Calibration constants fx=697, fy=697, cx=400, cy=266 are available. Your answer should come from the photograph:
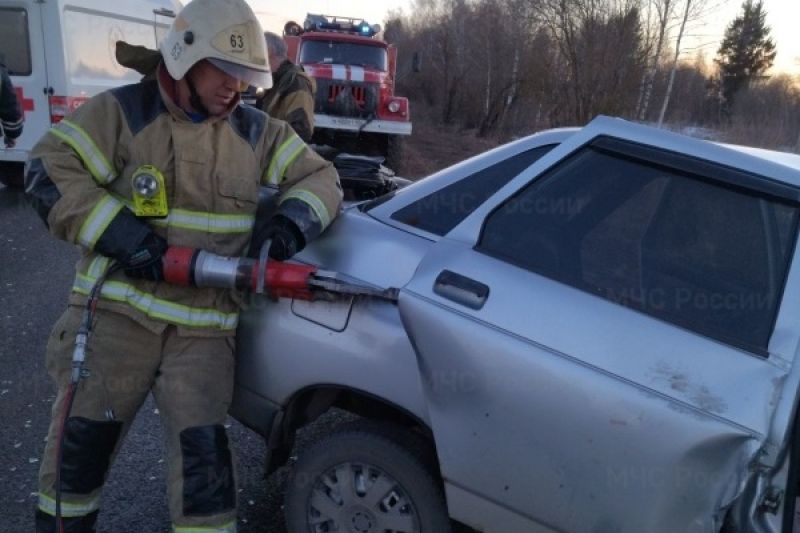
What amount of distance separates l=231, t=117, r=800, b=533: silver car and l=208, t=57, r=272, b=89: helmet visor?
592 mm

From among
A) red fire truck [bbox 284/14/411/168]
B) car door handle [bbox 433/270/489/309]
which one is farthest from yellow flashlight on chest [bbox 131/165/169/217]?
red fire truck [bbox 284/14/411/168]

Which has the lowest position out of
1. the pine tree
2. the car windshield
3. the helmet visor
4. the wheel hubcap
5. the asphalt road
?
the asphalt road

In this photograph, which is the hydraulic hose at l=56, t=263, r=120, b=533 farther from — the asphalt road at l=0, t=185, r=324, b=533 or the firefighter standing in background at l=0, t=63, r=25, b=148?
the firefighter standing in background at l=0, t=63, r=25, b=148

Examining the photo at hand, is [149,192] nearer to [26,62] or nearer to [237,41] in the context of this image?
[237,41]

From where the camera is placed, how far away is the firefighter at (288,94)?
4.49 metres

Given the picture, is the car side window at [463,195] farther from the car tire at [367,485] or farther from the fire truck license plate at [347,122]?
the fire truck license plate at [347,122]

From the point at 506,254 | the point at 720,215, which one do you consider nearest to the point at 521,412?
the point at 506,254

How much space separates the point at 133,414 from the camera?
7.51 feet

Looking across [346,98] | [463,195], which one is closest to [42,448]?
[463,195]

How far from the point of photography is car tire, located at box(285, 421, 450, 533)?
2123 mm

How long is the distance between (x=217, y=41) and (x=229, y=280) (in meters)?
0.73

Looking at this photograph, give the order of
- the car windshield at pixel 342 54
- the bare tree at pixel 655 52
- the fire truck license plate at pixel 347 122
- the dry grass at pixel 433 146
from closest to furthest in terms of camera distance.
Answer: the fire truck license plate at pixel 347 122 → the car windshield at pixel 342 54 → the dry grass at pixel 433 146 → the bare tree at pixel 655 52

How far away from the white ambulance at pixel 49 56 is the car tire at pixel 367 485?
6581 mm

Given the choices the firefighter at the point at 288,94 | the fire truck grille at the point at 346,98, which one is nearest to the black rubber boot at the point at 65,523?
the firefighter at the point at 288,94
